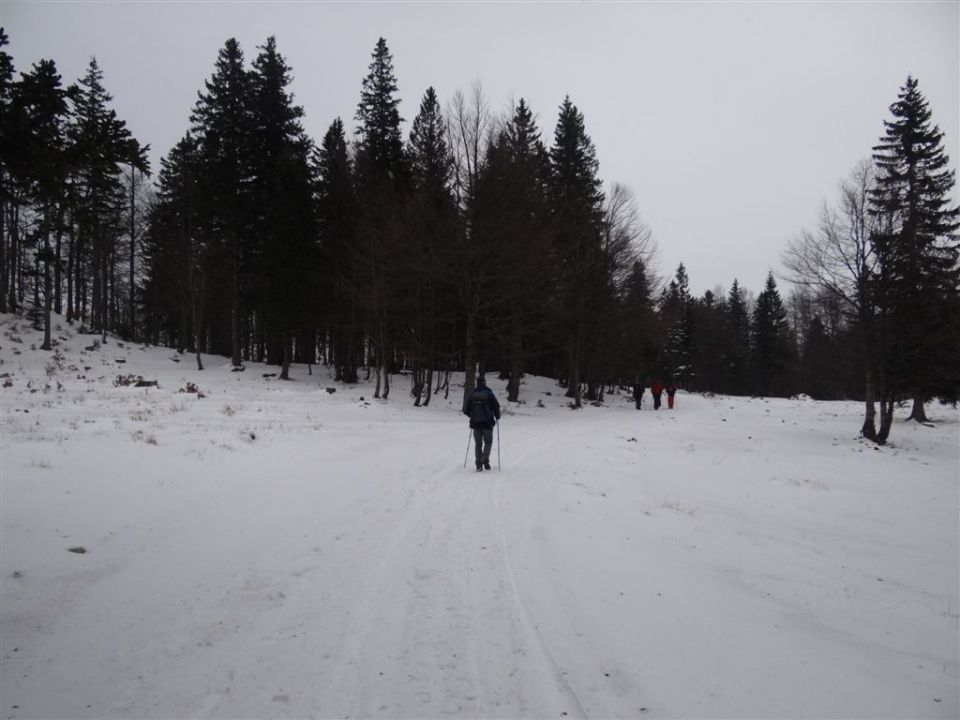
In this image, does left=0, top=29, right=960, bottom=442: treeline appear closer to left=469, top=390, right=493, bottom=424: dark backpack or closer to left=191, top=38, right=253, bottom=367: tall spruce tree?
left=191, top=38, right=253, bottom=367: tall spruce tree

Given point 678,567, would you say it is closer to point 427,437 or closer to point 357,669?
point 357,669

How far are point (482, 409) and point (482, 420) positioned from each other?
26cm

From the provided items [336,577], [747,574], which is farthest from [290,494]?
[747,574]

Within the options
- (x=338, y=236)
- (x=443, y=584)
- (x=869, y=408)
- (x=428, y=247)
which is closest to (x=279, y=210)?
(x=338, y=236)

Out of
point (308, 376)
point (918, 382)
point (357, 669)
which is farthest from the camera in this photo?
point (308, 376)

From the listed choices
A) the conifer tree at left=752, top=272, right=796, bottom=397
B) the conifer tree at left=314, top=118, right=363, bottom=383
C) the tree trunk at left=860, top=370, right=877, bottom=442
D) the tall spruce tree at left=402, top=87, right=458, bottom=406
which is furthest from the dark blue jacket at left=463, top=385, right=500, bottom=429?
the conifer tree at left=752, top=272, right=796, bottom=397

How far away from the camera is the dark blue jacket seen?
34.8ft

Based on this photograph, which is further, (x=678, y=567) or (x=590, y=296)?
(x=590, y=296)

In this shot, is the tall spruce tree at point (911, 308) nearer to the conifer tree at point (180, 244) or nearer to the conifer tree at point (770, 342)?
the conifer tree at point (180, 244)

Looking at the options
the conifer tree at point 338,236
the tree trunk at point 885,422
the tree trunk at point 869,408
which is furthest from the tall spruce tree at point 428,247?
the tree trunk at point 885,422

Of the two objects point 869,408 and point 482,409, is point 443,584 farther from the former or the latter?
point 869,408

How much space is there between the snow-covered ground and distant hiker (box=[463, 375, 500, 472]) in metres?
0.40

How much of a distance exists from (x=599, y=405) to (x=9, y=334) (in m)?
35.3

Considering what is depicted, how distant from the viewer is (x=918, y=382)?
63.5 feet
